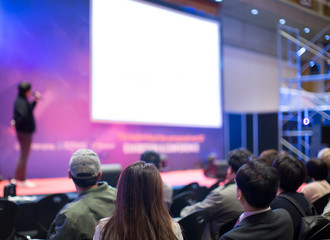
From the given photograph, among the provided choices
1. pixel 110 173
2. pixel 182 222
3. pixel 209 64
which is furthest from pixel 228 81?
pixel 182 222

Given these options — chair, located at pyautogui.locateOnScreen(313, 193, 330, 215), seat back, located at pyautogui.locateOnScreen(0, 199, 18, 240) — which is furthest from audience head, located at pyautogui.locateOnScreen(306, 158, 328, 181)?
seat back, located at pyautogui.locateOnScreen(0, 199, 18, 240)

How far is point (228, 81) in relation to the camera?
945 cm

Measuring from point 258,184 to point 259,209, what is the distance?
0.11m

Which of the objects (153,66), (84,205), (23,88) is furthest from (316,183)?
(153,66)

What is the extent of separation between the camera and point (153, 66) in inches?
257

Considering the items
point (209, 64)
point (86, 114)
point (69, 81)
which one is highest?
point (209, 64)

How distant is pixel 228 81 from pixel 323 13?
4927 millimetres

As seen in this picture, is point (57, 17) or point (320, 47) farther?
point (57, 17)

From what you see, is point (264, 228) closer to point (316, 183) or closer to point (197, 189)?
point (316, 183)

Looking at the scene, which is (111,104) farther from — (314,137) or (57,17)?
(314,137)

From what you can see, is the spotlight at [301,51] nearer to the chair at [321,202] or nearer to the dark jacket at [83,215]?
the chair at [321,202]

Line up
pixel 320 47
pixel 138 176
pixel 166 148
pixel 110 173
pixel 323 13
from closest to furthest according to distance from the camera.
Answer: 1. pixel 138 176
2. pixel 110 173
3. pixel 320 47
4. pixel 323 13
5. pixel 166 148

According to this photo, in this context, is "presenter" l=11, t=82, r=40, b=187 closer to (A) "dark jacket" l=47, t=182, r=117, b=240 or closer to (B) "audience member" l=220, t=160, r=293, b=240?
(A) "dark jacket" l=47, t=182, r=117, b=240

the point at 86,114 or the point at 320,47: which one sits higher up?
the point at 320,47
